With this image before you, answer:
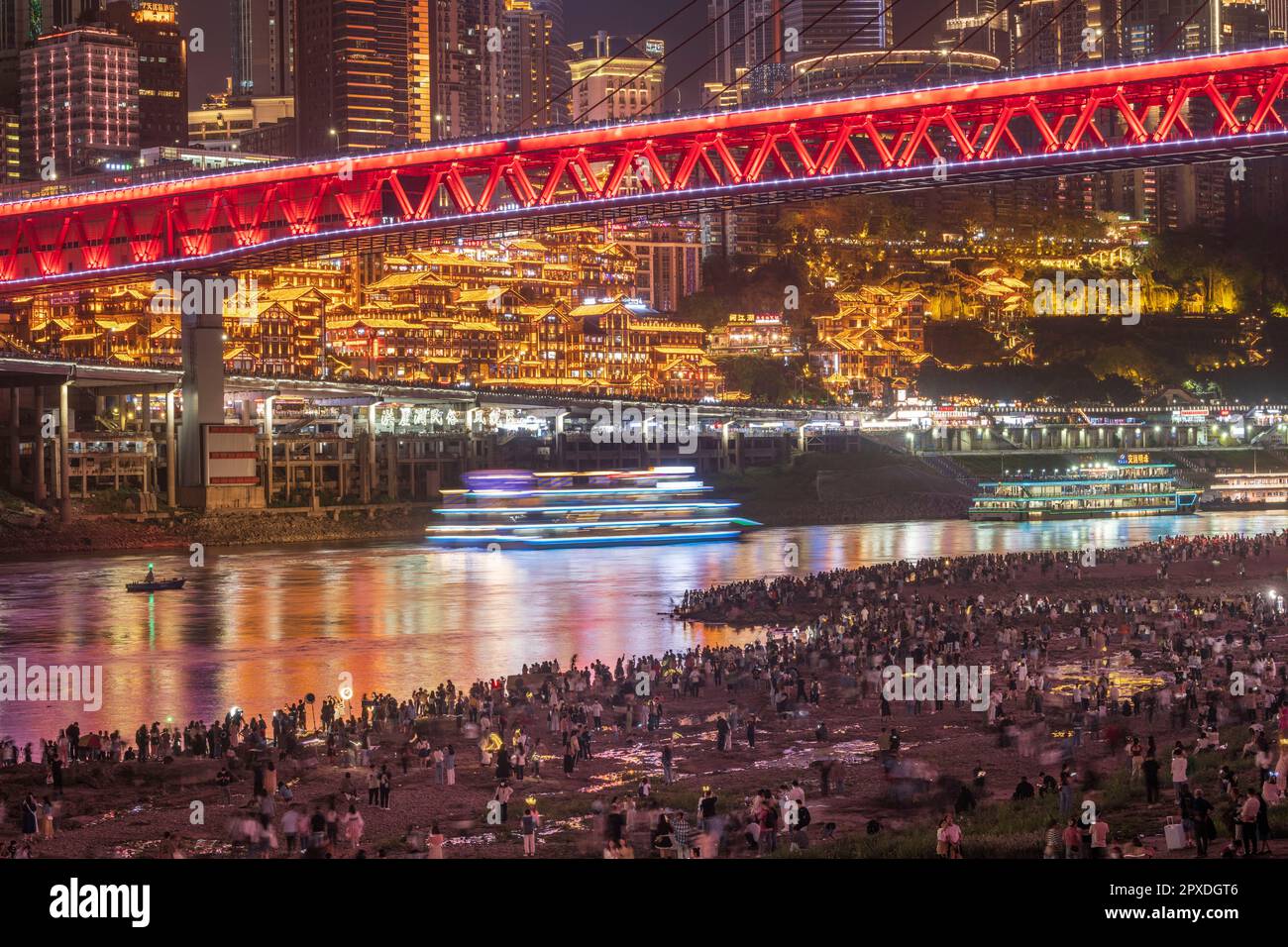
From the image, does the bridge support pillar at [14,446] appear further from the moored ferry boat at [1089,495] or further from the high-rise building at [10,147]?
the high-rise building at [10,147]

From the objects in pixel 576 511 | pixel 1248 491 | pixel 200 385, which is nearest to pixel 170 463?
pixel 200 385

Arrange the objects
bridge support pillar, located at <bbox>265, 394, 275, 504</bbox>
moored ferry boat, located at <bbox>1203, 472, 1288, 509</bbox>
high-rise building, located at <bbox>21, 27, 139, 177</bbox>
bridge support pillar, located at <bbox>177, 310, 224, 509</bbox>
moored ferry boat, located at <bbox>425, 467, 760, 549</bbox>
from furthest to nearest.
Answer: high-rise building, located at <bbox>21, 27, 139, 177</bbox> → moored ferry boat, located at <bbox>1203, 472, 1288, 509</bbox> → bridge support pillar, located at <bbox>265, 394, 275, 504</bbox> → bridge support pillar, located at <bbox>177, 310, 224, 509</bbox> → moored ferry boat, located at <bbox>425, 467, 760, 549</bbox>

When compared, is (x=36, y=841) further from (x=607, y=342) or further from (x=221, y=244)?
(x=607, y=342)

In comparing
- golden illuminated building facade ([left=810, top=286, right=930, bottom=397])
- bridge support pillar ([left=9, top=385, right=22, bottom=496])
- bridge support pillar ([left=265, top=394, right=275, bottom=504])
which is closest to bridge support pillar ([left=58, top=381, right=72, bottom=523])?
bridge support pillar ([left=9, top=385, right=22, bottom=496])

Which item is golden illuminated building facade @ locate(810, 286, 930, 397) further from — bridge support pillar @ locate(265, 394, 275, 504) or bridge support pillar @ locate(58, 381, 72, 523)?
bridge support pillar @ locate(58, 381, 72, 523)

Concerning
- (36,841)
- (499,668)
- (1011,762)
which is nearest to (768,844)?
(1011,762)
